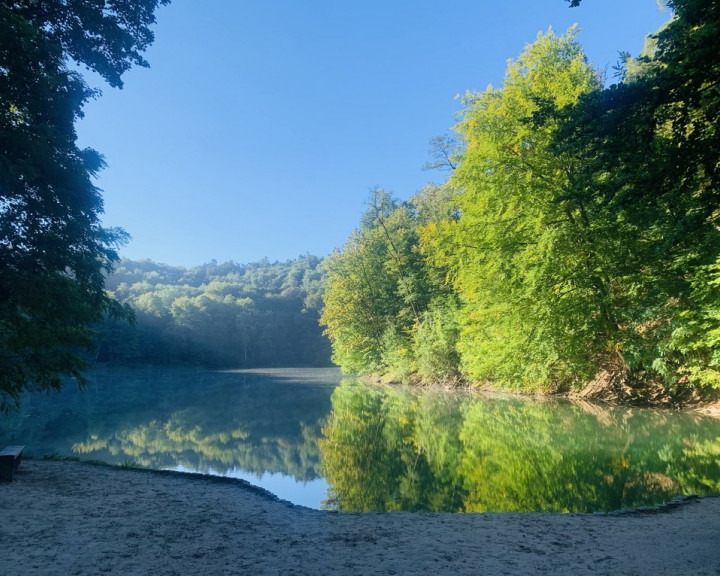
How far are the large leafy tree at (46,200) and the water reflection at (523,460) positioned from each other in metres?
6.01

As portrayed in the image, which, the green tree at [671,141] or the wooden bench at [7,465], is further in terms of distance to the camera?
the wooden bench at [7,465]

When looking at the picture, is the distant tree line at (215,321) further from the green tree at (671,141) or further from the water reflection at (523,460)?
the green tree at (671,141)

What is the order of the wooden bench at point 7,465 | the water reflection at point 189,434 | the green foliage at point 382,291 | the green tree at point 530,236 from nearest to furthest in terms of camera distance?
1. the wooden bench at point 7,465
2. the water reflection at point 189,434
3. the green tree at point 530,236
4. the green foliage at point 382,291

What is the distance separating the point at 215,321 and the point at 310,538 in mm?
91145

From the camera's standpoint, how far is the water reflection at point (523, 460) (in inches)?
278

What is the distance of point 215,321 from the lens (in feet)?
298

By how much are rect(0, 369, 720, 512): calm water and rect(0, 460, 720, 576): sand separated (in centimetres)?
152

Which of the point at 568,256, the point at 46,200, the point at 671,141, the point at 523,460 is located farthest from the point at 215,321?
the point at 671,141

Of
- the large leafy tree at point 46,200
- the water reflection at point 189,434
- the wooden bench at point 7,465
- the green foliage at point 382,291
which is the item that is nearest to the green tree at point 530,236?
the water reflection at point 189,434

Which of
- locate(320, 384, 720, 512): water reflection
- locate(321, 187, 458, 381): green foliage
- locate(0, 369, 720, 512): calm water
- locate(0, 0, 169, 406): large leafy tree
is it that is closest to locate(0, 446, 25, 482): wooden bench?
locate(0, 0, 169, 406): large leafy tree

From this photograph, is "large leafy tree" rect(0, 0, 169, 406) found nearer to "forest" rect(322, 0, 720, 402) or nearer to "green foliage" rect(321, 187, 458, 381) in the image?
"forest" rect(322, 0, 720, 402)

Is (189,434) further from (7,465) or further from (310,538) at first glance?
(310,538)

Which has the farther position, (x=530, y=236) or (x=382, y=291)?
(x=382, y=291)

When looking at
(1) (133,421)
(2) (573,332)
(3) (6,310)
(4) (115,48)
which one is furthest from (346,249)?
(3) (6,310)
